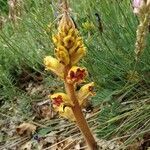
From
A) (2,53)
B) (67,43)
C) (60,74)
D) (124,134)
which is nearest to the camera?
(67,43)

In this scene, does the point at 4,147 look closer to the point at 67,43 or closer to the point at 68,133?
the point at 68,133

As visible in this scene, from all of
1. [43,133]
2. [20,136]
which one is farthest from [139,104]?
[20,136]

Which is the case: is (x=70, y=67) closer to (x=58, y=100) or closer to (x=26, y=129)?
(x=58, y=100)

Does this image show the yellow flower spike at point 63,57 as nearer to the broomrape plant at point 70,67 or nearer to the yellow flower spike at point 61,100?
the broomrape plant at point 70,67

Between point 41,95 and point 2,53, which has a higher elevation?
point 2,53

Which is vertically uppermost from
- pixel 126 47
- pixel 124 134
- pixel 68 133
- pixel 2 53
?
pixel 2 53

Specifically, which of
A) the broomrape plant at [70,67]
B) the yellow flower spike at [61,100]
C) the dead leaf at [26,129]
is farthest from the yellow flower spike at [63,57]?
the dead leaf at [26,129]

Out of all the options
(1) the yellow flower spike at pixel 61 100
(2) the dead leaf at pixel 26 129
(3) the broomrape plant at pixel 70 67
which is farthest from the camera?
(2) the dead leaf at pixel 26 129
